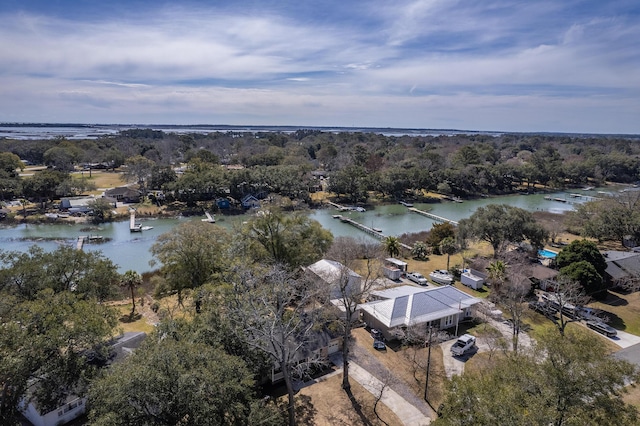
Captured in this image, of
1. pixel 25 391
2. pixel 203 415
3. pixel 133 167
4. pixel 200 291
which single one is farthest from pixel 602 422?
pixel 133 167

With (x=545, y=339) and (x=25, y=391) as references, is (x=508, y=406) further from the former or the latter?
(x=25, y=391)

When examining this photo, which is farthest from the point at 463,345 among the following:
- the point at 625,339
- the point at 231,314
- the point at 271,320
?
the point at 231,314

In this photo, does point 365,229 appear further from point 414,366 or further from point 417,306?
point 414,366

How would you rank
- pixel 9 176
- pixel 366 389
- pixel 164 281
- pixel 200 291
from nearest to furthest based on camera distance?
1. pixel 366 389
2. pixel 200 291
3. pixel 164 281
4. pixel 9 176

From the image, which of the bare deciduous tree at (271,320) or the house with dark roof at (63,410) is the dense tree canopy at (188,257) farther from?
the house with dark roof at (63,410)

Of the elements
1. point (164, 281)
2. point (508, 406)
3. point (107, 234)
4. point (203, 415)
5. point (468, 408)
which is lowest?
point (107, 234)

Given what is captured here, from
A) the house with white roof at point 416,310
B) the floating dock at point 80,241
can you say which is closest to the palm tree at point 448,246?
the house with white roof at point 416,310

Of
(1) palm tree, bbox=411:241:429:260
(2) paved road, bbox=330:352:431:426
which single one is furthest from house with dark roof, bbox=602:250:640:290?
(2) paved road, bbox=330:352:431:426
